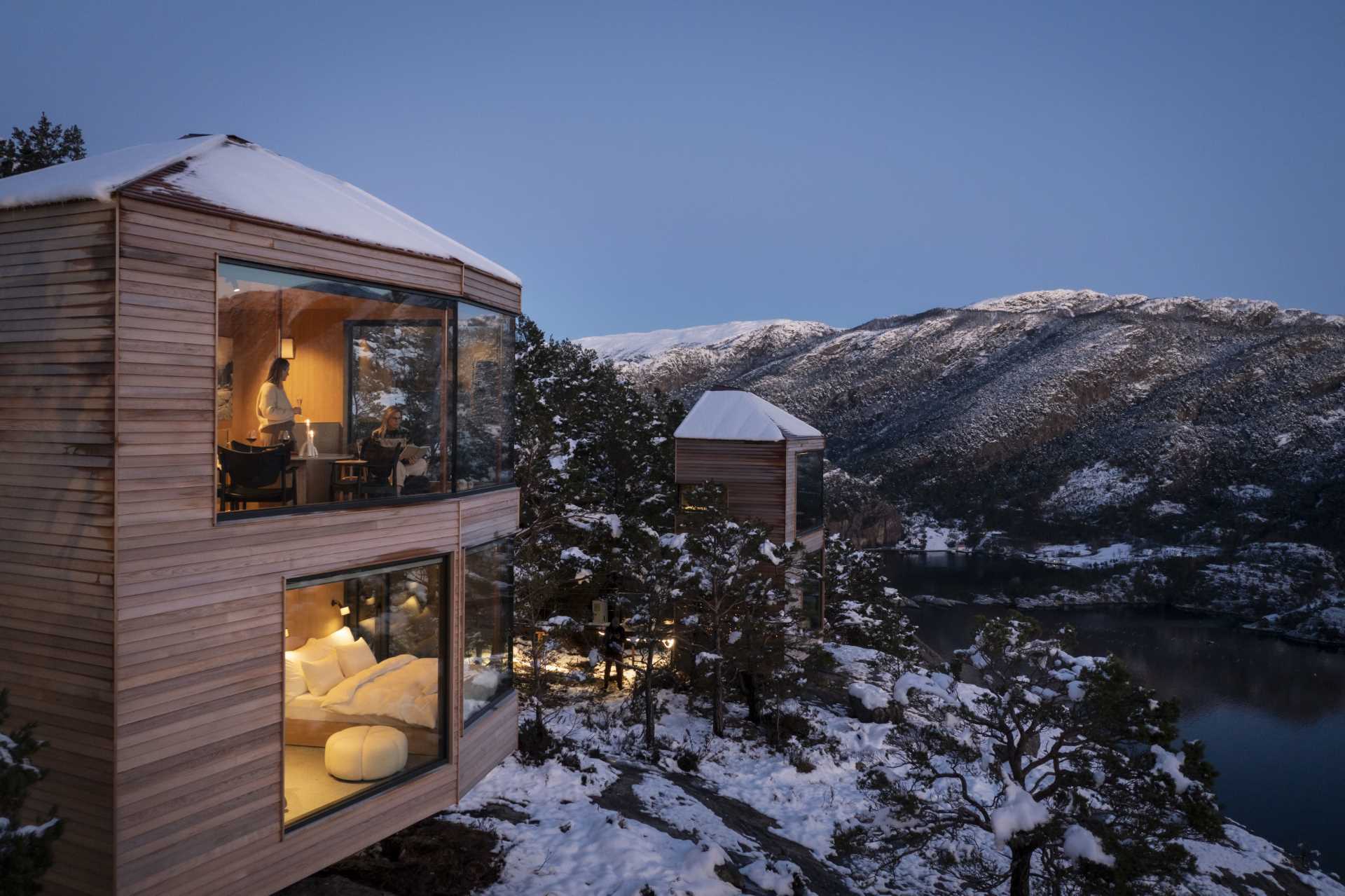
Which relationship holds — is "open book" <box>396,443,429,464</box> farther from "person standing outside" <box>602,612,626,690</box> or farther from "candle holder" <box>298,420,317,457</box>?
"person standing outside" <box>602,612,626,690</box>

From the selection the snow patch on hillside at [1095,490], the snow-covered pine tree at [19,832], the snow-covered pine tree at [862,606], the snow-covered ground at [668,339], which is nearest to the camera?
the snow-covered pine tree at [19,832]

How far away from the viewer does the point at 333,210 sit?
18.2 feet

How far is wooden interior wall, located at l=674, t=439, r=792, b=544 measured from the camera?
58.2ft

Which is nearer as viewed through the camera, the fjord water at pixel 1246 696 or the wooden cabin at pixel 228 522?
the wooden cabin at pixel 228 522

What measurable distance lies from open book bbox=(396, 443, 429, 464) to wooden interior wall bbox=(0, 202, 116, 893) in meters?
2.10

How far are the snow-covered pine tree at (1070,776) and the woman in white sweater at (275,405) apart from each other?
275 inches

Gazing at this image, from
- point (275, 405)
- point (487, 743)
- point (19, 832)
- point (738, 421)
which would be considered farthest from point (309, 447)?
point (738, 421)

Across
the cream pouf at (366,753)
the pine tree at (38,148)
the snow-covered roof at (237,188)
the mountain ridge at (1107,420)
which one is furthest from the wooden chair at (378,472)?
the mountain ridge at (1107,420)

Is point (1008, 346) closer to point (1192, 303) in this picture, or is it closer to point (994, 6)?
point (1192, 303)

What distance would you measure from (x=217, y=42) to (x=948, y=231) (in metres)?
172

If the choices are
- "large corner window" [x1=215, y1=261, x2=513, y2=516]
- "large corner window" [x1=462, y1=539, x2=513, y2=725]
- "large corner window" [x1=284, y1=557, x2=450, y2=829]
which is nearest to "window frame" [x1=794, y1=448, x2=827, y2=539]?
"large corner window" [x1=462, y1=539, x2=513, y2=725]

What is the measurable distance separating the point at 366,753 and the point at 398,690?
1.60ft

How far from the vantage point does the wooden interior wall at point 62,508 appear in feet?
14.0

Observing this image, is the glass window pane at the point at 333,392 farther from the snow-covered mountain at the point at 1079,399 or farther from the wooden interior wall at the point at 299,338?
the snow-covered mountain at the point at 1079,399
